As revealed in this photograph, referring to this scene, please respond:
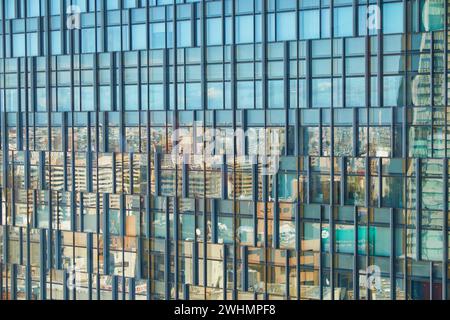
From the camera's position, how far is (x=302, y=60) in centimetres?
3284

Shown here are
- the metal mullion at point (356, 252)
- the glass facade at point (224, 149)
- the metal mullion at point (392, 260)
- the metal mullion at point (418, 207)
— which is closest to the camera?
the metal mullion at point (418, 207)

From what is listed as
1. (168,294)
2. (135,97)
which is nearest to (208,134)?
(135,97)

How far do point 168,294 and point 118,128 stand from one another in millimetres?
8701

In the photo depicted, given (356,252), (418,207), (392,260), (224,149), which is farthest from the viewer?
(224,149)

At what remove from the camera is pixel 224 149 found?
34.4m

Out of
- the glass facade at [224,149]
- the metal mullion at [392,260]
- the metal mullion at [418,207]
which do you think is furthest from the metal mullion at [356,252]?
the metal mullion at [418,207]

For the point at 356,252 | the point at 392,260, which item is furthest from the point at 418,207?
the point at 356,252

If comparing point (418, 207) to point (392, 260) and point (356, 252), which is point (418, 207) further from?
point (356, 252)

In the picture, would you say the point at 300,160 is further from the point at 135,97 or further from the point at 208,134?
the point at 135,97

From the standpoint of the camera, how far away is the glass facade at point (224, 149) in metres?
31.4

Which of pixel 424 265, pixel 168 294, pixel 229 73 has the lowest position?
pixel 168 294

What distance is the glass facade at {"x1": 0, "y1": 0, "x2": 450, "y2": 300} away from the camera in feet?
103

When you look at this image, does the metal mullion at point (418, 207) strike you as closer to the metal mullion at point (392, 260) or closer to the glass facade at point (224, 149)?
the glass facade at point (224, 149)

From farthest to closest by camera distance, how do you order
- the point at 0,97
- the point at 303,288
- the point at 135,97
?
the point at 0,97, the point at 135,97, the point at 303,288
